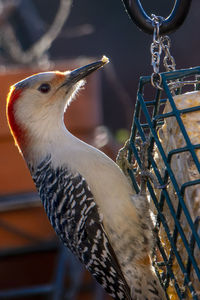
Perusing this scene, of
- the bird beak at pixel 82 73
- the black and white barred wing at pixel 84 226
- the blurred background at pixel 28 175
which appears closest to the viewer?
the black and white barred wing at pixel 84 226

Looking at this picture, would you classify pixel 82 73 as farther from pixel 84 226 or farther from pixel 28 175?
pixel 28 175

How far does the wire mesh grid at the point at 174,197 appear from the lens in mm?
3096

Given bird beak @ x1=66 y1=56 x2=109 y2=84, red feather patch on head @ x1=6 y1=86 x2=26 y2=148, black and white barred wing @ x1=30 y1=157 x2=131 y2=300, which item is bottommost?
black and white barred wing @ x1=30 y1=157 x2=131 y2=300

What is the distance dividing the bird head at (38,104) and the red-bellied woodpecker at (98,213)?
7cm

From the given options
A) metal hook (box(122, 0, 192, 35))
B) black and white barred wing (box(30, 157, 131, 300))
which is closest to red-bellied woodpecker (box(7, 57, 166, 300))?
black and white barred wing (box(30, 157, 131, 300))

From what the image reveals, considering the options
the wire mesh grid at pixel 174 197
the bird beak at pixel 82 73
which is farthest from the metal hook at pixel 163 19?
the bird beak at pixel 82 73

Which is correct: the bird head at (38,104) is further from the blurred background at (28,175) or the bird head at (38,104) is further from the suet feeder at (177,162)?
the blurred background at (28,175)

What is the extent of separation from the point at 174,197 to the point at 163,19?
33.5 inches

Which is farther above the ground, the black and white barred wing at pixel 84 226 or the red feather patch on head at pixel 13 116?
the red feather patch on head at pixel 13 116

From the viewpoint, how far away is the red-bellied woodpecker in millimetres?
3615

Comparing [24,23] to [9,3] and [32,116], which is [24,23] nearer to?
[9,3]

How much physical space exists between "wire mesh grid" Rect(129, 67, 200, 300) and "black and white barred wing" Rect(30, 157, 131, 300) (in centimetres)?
26

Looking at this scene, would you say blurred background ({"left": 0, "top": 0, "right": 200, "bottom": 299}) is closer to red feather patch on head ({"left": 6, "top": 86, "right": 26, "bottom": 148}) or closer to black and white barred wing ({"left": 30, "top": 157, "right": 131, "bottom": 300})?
red feather patch on head ({"left": 6, "top": 86, "right": 26, "bottom": 148})

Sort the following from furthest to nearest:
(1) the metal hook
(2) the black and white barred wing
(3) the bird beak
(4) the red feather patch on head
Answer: (4) the red feather patch on head → (3) the bird beak → (2) the black and white barred wing → (1) the metal hook
